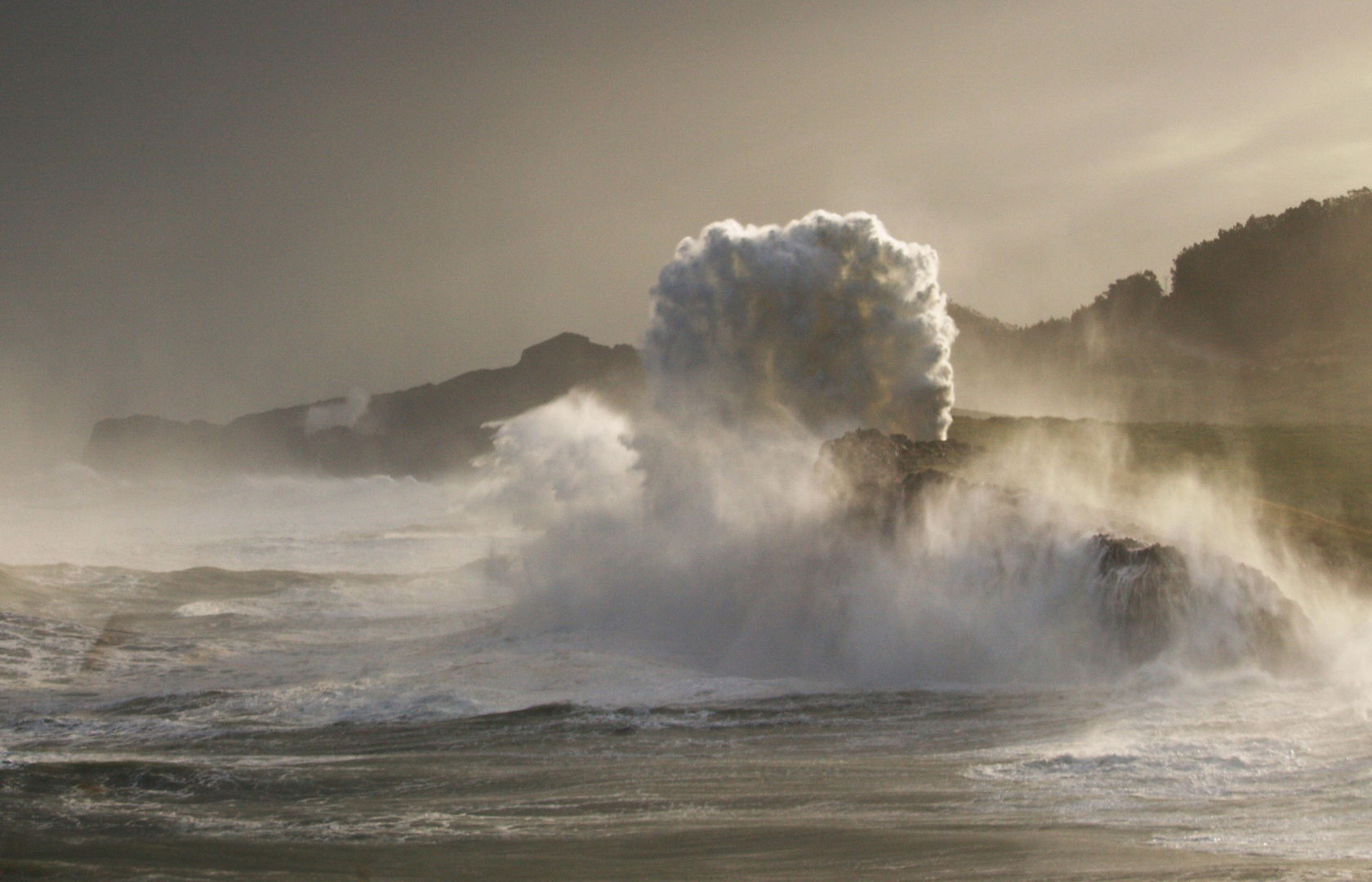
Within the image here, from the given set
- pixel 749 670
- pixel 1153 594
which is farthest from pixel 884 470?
pixel 1153 594

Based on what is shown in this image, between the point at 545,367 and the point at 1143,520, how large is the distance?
349 feet

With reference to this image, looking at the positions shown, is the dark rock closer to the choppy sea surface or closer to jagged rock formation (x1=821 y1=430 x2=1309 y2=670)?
jagged rock formation (x1=821 y1=430 x2=1309 y2=670)

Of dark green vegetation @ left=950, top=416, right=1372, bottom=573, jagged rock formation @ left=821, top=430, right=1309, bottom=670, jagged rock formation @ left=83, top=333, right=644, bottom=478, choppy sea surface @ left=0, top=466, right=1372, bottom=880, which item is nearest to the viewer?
choppy sea surface @ left=0, top=466, right=1372, bottom=880

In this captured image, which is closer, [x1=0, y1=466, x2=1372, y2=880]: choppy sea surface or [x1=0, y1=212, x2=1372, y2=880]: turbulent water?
[x1=0, y1=466, x2=1372, y2=880]: choppy sea surface

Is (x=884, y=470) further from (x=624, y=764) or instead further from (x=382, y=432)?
(x=382, y=432)

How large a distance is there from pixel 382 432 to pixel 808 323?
99.1m

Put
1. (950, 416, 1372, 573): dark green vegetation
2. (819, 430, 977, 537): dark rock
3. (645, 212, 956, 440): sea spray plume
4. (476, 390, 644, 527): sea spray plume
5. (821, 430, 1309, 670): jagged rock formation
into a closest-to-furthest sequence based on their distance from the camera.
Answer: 1. (821, 430, 1309, 670): jagged rock formation
2. (950, 416, 1372, 573): dark green vegetation
3. (819, 430, 977, 537): dark rock
4. (645, 212, 956, 440): sea spray plume
5. (476, 390, 644, 527): sea spray plume

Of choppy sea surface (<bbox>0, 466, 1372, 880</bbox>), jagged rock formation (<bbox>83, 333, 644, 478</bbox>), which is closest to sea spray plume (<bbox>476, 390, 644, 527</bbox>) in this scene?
choppy sea surface (<bbox>0, 466, 1372, 880</bbox>)

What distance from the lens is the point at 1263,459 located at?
31.5m

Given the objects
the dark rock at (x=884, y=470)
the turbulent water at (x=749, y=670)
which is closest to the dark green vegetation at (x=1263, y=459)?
the turbulent water at (x=749, y=670)

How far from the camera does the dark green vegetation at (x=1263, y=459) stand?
22.2 m

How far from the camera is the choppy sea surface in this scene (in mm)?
10305

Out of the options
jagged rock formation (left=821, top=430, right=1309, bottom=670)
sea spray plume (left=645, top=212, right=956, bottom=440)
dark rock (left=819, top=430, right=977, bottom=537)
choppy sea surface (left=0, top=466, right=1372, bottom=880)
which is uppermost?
sea spray plume (left=645, top=212, right=956, bottom=440)

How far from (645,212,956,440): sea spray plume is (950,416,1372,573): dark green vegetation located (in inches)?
131
